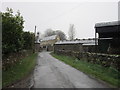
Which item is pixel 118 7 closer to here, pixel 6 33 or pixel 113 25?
pixel 113 25

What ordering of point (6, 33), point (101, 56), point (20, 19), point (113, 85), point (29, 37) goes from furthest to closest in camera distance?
point (29, 37)
point (20, 19)
point (101, 56)
point (6, 33)
point (113, 85)

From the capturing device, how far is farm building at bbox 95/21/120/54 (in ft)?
61.2

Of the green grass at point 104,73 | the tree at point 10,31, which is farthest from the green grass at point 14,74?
the green grass at point 104,73

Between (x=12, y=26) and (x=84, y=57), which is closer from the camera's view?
(x=12, y=26)

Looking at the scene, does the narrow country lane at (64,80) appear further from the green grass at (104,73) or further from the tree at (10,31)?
the tree at (10,31)

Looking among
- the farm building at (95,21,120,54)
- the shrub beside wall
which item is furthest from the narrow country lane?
the farm building at (95,21,120,54)

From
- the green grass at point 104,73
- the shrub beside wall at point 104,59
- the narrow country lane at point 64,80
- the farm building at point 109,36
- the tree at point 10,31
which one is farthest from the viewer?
the farm building at point 109,36

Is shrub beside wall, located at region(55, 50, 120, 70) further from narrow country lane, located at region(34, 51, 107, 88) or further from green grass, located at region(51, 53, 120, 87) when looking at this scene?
narrow country lane, located at region(34, 51, 107, 88)

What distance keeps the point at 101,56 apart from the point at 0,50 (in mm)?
8793

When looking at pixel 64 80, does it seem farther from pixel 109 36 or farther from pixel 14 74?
pixel 109 36

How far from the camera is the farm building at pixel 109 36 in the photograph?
61.2ft

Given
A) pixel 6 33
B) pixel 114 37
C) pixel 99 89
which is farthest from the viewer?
pixel 114 37

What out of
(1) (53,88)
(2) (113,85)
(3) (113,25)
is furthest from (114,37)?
(1) (53,88)

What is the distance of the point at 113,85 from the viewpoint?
729 centimetres
